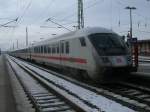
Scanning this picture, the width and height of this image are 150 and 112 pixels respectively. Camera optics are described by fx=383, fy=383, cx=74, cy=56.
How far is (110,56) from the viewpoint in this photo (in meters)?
17.0

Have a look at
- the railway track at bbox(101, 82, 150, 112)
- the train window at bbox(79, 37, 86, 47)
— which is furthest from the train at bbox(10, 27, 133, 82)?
the railway track at bbox(101, 82, 150, 112)

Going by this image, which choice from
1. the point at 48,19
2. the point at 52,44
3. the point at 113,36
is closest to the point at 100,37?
the point at 113,36

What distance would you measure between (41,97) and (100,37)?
5.19 m

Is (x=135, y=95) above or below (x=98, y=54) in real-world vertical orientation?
below

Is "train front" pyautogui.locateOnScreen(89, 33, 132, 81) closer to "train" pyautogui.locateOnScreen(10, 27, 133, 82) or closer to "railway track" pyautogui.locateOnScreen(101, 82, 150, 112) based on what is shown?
"train" pyautogui.locateOnScreen(10, 27, 133, 82)

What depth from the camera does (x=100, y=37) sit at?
1822 cm

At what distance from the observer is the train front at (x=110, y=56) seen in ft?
54.7

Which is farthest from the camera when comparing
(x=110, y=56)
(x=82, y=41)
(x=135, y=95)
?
(x=82, y=41)

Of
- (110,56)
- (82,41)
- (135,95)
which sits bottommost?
(135,95)

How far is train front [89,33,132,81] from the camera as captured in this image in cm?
1669

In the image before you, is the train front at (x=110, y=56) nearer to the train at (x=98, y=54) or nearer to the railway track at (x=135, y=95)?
the train at (x=98, y=54)

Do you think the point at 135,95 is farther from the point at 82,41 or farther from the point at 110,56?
the point at 82,41

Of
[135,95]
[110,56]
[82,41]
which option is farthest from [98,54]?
[135,95]

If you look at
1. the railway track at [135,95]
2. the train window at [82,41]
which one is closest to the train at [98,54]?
the train window at [82,41]
